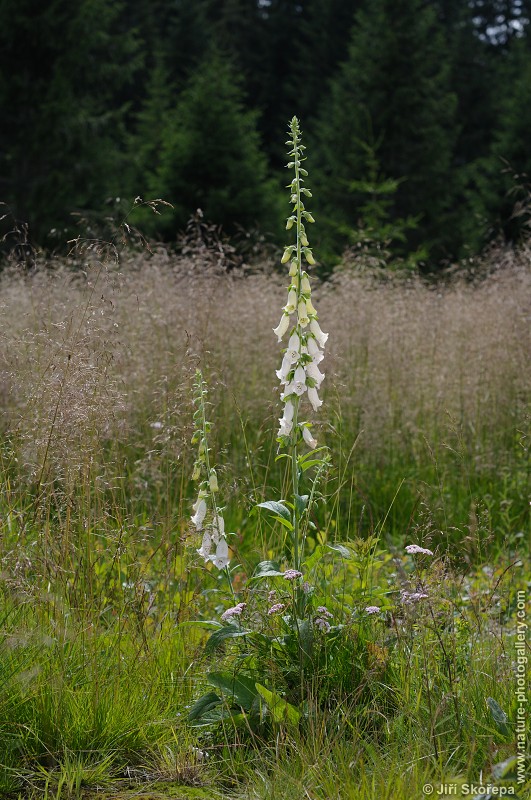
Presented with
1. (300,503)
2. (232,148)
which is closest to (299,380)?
(300,503)

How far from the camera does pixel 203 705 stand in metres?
2.32

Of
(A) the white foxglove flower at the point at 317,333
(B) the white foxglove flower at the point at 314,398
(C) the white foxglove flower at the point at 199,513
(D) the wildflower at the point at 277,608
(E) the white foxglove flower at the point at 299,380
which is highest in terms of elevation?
(A) the white foxglove flower at the point at 317,333

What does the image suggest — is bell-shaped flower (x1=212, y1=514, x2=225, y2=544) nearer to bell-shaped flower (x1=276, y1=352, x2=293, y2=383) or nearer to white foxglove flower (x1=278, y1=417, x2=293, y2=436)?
white foxglove flower (x1=278, y1=417, x2=293, y2=436)

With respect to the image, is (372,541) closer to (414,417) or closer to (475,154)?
(414,417)

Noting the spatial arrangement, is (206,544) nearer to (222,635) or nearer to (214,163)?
(222,635)

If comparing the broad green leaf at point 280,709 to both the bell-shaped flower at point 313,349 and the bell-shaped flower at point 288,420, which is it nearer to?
the bell-shaped flower at point 288,420

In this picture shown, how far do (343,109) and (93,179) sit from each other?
4.90 metres

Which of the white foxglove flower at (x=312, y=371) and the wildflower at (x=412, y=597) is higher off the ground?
the white foxglove flower at (x=312, y=371)

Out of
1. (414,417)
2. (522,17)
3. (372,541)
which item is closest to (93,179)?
(414,417)

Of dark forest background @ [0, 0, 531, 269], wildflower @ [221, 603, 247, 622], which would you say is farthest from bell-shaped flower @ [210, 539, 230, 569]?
dark forest background @ [0, 0, 531, 269]

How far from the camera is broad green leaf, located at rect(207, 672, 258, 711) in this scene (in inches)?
89.8

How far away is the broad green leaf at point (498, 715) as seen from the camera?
2.14m

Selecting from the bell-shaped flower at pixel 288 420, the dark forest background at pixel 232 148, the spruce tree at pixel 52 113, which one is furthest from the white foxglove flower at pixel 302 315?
the spruce tree at pixel 52 113

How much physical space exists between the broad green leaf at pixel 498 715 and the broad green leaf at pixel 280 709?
0.48m
